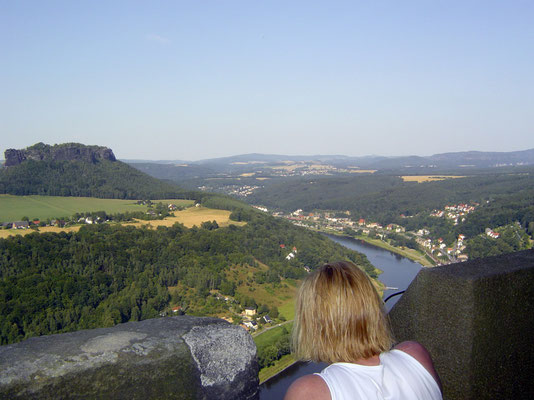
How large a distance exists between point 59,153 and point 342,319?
53095 mm

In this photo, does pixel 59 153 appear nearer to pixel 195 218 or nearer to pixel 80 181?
pixel 80 181

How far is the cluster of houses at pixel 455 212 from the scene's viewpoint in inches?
1656

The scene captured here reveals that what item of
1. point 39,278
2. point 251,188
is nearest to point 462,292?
point 39,278

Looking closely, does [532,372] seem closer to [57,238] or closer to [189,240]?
[57,238]

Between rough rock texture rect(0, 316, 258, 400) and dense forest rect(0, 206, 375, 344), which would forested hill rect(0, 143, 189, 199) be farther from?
rough rock texture rect(0, 316, 258, 400)

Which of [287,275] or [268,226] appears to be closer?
[287,275]

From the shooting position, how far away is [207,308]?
17.4m

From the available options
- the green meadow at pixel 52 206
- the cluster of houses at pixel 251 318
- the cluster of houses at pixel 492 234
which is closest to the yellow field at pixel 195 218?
the green meadow at pixel 52 206

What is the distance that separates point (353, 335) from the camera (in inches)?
44.1

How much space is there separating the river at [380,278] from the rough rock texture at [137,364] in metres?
6.39

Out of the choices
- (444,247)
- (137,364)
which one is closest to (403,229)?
(444,247)

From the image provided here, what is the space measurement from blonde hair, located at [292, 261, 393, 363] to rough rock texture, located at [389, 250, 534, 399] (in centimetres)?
46

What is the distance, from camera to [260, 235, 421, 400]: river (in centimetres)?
1122

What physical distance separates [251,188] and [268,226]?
53.1 metres
